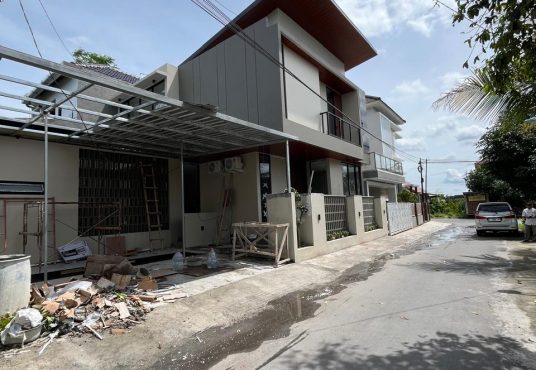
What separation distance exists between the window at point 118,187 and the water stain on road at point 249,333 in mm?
6206

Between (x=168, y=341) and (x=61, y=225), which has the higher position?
(x=61, y=225)

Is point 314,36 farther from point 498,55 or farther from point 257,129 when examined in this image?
point 498,55

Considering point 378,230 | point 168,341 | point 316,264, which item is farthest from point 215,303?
point 378,230

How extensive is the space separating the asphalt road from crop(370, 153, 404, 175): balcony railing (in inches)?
451

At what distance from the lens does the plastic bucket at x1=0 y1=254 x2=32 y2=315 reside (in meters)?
4.64

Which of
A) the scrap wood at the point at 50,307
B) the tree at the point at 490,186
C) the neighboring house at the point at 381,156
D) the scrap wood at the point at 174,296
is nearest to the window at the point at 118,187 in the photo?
the scrap wood at the point at 174,296

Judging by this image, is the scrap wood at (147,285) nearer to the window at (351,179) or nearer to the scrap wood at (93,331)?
the scrap wood at (93,331)

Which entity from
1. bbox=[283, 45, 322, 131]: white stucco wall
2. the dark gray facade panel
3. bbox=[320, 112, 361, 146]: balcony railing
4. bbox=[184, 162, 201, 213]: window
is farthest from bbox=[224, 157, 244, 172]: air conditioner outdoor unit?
bbox=[320, 112, 361, 146]: balcony railing

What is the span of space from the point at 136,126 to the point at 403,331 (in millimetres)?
7017

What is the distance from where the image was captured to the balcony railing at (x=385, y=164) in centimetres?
1883

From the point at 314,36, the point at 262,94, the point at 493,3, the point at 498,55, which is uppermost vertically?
the point at 314,36

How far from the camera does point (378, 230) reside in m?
16.3

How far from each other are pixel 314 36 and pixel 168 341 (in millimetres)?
13692

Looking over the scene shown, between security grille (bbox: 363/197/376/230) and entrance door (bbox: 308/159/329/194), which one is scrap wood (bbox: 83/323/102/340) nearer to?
entrance door (bbox: 308/159/329/194)
